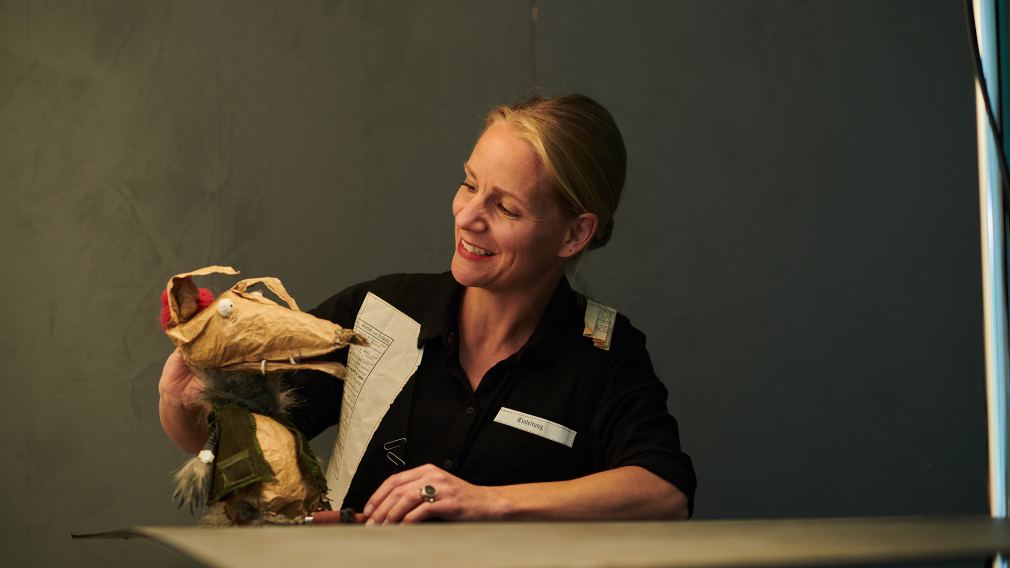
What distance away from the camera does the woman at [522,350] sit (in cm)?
Result: 160

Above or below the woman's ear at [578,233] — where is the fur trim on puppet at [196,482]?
below

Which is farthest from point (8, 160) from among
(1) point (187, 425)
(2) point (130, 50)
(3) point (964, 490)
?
(3) point (964, 490)

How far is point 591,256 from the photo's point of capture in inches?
95.4

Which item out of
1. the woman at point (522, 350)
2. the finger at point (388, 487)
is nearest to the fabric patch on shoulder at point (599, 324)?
the woman at point (522, 350)

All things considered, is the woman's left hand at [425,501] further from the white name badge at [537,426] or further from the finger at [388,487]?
the white name badge at [537,426]

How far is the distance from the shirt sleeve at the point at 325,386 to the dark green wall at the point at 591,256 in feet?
1.62

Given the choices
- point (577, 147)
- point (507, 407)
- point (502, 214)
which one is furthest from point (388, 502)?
point (577, 147)

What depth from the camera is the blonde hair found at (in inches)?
64.4

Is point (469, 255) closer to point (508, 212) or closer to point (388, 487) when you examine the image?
point (508, 212)

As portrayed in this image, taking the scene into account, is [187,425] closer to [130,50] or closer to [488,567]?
[488,567]

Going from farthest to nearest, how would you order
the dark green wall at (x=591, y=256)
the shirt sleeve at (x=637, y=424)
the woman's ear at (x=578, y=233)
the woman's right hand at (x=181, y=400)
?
the dark green wall at (x=591, y=256) → the woman's ear at (x=578, y=233) → the shirt sleeve at (x=637, y=424) → the woman's right hand at (x=181, y=400)

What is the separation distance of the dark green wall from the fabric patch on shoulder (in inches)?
24.4

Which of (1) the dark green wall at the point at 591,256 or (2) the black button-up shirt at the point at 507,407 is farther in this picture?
(1) the dark green wall at the point at 591,256

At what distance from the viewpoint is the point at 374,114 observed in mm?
2262
